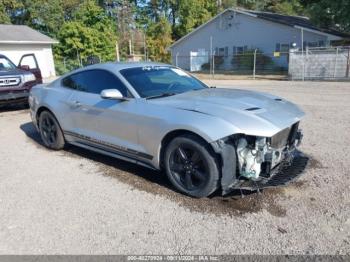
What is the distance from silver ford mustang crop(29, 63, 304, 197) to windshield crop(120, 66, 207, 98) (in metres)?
0.01

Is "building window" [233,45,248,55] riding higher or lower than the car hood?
higher

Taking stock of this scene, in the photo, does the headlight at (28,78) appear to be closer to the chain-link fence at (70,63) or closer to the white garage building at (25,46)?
the white garage building at (25,46)

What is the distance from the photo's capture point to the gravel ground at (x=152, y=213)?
10.3 ft

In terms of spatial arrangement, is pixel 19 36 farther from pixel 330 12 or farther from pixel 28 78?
pixel 330 12

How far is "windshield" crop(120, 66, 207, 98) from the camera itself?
4613 mm

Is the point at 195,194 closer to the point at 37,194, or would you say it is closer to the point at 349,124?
the point at 37,194

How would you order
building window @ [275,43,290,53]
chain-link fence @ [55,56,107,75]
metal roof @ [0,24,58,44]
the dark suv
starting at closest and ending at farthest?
1. the dark suv
2. metal roof @ [0,24,58,44]
3. building window @ [275,43,290,53]
4. chain-link fence @ [55,56,107,75]

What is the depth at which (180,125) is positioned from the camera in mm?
3848

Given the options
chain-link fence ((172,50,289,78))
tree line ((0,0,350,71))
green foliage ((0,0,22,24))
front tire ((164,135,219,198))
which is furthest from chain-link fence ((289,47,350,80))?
green foliage ((0,0,22,24))

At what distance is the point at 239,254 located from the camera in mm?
2979

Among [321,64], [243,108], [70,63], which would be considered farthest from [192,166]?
[70,63]

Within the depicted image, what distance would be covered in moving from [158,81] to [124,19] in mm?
47362

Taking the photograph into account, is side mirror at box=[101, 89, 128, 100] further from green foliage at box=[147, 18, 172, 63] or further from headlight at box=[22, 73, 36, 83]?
green foliage at box=[147, 18, 172, 63]

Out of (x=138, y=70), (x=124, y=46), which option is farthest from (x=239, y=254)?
(x=124, y=46)
